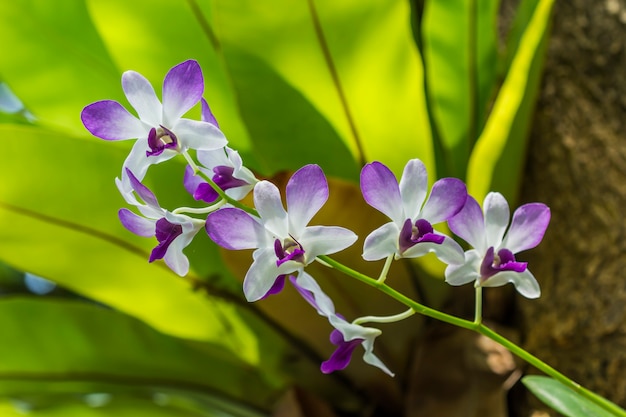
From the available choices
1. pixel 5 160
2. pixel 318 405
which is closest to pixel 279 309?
pixel 318 405

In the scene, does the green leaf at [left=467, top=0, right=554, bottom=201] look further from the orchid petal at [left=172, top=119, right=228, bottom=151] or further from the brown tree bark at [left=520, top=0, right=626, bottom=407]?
the orchid petal at [left=172, top=119, right=228, bottom=151]

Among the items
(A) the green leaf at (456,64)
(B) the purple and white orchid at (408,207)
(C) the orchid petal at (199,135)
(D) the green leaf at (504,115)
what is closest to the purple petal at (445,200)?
(B) the purple and white orchid at (408,207)

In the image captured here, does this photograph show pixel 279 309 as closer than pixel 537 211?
No

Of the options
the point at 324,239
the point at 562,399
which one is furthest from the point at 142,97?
the point at 562,399

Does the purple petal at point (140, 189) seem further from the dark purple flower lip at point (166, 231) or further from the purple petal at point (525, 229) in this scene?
the purple petal at point (525, 229)

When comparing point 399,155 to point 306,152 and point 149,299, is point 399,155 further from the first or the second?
point 149,299

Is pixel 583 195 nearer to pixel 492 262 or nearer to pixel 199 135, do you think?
pixel 492 262
